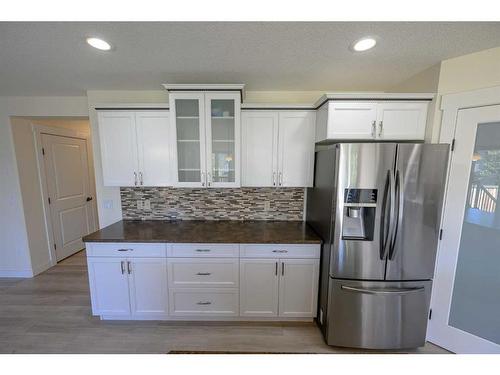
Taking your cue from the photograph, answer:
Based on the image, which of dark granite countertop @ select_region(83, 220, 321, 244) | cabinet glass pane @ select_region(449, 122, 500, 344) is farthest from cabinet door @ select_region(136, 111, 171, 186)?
cabinet glass pane @ select_region(449, 122, 500, 344)

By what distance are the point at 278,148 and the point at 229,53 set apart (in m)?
0.98

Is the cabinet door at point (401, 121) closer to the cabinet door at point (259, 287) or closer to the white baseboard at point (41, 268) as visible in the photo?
the cabinet door at point (259, 287)

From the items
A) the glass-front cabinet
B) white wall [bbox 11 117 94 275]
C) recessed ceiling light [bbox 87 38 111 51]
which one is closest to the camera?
recessed ceiling light [bbox 87 38 111 51]

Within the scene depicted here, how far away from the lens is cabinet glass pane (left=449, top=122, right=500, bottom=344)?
152cm

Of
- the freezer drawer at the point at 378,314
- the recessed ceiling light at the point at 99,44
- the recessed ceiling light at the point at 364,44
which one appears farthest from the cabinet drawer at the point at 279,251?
the recessed ceiling light at the point at 99,44

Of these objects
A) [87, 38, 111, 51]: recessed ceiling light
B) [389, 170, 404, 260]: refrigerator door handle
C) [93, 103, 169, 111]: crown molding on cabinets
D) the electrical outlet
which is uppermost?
[87, 38, 111, 51]: recessed ceiling light

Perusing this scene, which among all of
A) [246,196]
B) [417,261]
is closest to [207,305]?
[246,196]

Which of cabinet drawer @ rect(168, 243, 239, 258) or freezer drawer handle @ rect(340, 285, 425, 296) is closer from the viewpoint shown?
freezer drawer handle @ rect(340, 285, 425, 296)

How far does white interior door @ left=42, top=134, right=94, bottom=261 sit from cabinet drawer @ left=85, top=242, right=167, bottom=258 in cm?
199

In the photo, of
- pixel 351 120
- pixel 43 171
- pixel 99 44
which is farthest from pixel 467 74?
pixel 43 171

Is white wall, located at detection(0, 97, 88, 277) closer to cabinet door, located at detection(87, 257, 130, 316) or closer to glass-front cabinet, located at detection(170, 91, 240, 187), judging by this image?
glass-front cabinet, located at detection(170, 91, 240, 187)

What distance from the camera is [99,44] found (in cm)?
136

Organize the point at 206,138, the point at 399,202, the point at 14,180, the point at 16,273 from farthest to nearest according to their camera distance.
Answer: the point at 16,273, the point at 14,180, the point at 206,138, the point at 399,202

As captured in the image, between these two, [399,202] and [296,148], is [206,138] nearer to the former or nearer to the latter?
[296,148]
